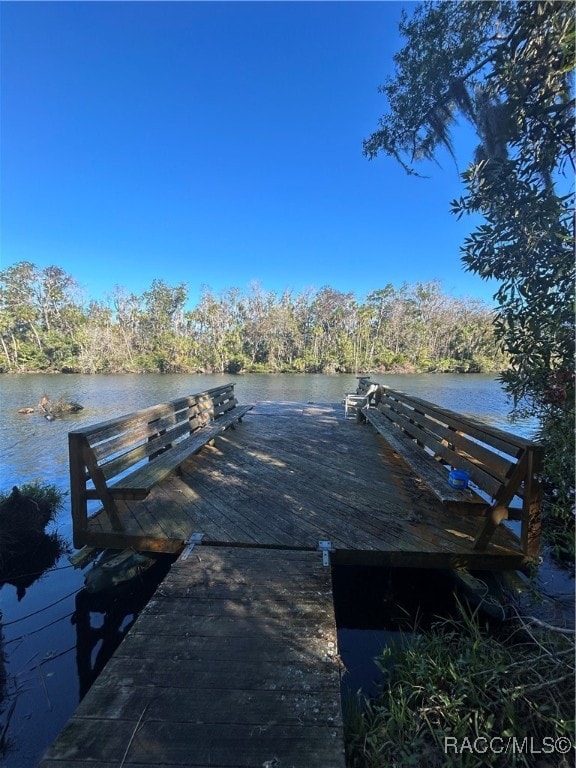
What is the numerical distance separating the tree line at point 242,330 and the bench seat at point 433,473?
1480 inches

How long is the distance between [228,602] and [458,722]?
53.0 inches

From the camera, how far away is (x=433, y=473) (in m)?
3.76

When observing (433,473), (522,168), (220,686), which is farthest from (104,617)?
(522,168)

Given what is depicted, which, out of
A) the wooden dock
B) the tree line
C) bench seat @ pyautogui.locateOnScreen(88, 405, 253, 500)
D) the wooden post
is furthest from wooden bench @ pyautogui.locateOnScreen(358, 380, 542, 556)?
the tree line

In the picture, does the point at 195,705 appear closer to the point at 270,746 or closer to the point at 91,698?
the point at 270,746

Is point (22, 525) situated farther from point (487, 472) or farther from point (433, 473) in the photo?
point (487, 472)

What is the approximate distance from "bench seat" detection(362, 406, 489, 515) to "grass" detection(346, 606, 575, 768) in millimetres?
954

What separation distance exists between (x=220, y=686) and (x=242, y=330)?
4451 centimetres

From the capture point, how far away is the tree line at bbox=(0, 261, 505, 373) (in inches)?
1593

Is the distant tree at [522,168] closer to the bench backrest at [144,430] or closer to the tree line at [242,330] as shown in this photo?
the bench backrest at [144,430]

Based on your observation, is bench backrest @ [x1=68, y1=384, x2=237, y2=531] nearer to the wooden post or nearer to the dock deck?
the wooden post

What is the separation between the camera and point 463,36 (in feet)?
8.61

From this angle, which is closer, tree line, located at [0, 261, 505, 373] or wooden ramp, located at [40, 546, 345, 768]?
wooden ramp, located at [40, 546, 345, 768]

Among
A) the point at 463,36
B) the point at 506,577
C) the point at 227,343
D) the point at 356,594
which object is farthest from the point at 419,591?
the point at 227,343
